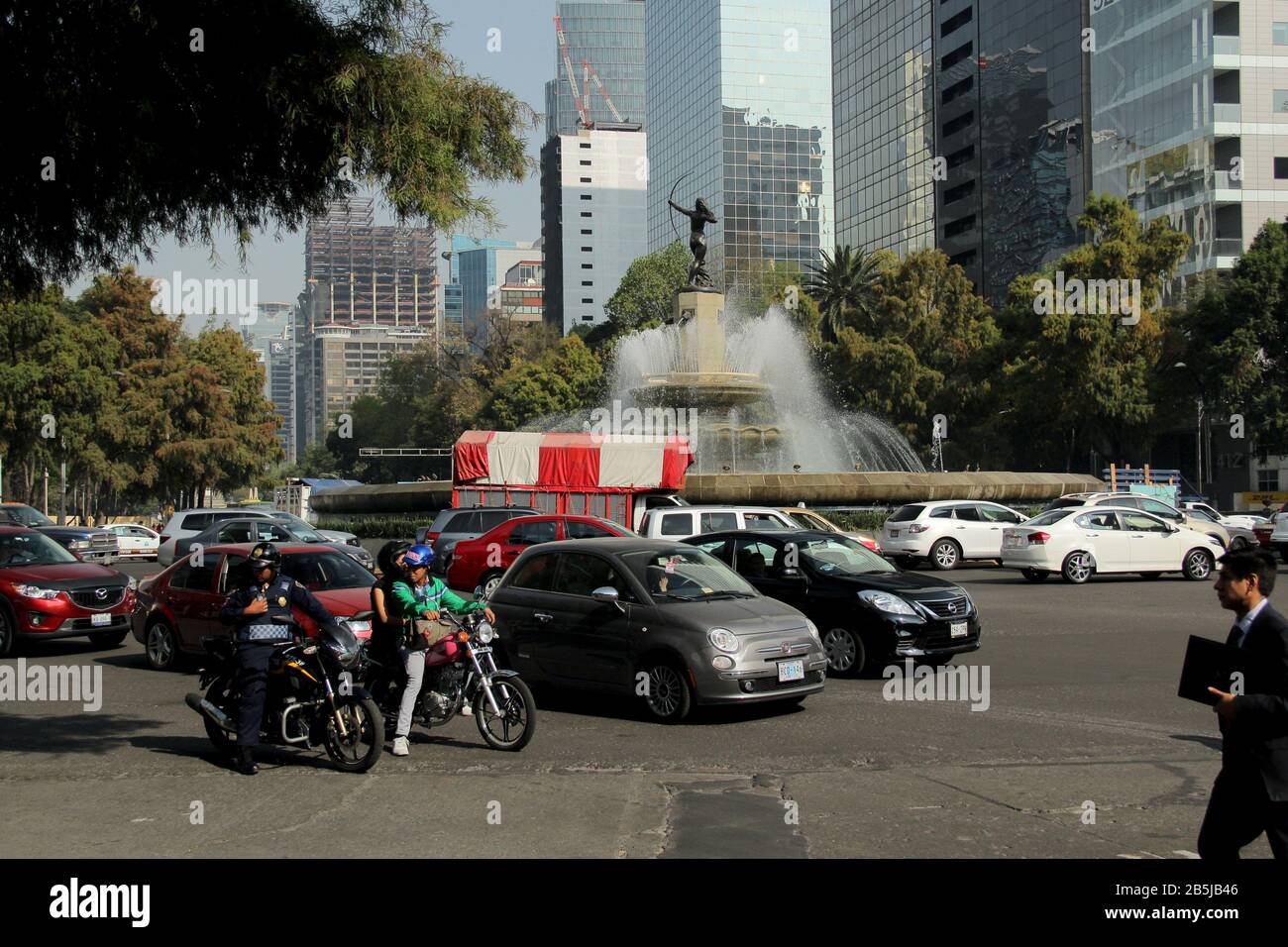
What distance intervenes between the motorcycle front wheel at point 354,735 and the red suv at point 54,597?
28.9ft

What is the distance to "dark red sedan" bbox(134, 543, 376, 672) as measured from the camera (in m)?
14.1

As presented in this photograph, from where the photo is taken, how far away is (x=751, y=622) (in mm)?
11031

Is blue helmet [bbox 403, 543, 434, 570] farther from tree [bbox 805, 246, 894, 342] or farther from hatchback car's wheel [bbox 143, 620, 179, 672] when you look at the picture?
tree [bbox 805, 246, 894, 342]

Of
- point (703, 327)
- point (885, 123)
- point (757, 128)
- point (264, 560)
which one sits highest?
point (757, 128)

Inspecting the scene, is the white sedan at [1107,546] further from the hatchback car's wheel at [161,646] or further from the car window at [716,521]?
the hatchback car's wheel at [161,646]

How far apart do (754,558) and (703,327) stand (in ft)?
88.3

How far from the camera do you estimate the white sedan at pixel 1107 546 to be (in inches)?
1001

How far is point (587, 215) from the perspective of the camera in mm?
176500

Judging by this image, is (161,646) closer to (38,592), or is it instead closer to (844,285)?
(38,592)

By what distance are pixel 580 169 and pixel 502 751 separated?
6834 inches

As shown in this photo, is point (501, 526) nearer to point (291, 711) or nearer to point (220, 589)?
point (220, 589)

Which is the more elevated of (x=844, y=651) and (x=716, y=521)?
(x=716, y=521)

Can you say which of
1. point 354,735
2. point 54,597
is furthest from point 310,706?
A: point 54,597
